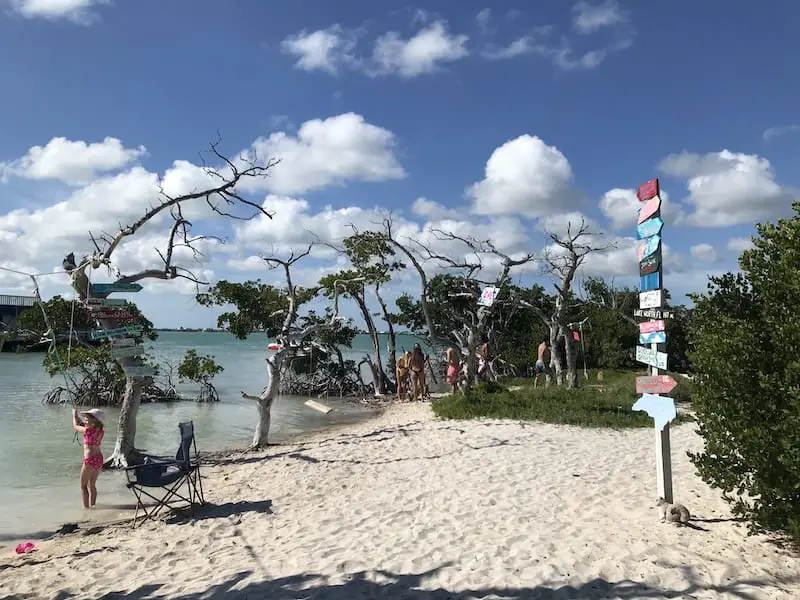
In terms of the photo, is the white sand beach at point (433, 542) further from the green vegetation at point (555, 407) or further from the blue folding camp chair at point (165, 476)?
the green vegetation at point (555, 407)

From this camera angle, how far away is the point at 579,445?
30.1 feet

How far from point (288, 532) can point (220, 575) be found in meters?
1.10

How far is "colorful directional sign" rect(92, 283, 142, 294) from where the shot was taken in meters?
8.48

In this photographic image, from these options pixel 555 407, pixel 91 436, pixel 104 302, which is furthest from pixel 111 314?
pixel 555 407

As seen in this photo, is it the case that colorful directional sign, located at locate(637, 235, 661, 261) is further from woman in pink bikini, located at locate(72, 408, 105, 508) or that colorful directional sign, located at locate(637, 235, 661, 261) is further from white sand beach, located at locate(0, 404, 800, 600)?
woman in pink bikini, located at locate(72, 408, 105, 508)

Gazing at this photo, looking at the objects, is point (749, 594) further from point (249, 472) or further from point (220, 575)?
point (249, 472)

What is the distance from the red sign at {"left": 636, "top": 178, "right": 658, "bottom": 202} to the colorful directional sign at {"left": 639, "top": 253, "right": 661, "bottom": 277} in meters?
0.60

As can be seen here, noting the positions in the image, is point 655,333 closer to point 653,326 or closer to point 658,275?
point 653,326

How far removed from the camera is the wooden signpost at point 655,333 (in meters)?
5.58

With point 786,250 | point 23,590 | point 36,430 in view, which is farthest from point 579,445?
point 36,430

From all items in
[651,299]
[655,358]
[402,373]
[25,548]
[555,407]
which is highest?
[651,299]

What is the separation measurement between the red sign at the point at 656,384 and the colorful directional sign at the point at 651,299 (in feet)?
2.20

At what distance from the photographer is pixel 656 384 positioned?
562 cm

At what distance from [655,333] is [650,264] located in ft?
2.18
